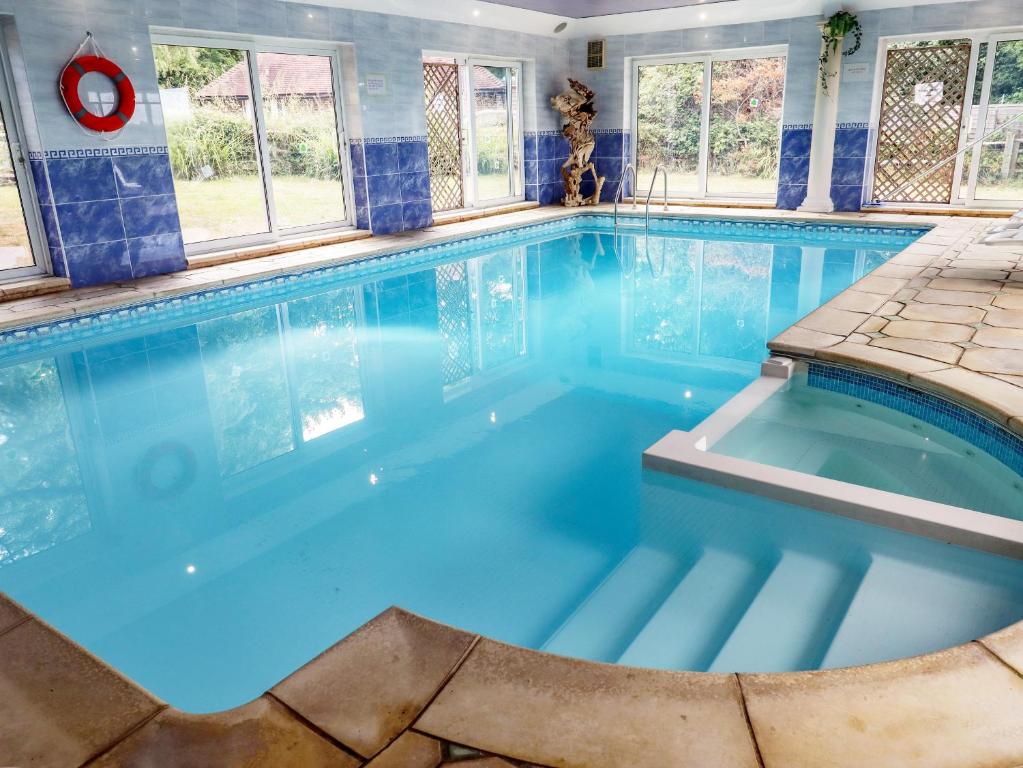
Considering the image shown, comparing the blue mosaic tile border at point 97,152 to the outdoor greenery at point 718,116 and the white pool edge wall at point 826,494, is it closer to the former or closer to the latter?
the white pool edge wall at point 826,494

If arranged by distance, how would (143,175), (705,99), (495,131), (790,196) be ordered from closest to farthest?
(143,175) < (790,196) < (705,99) < (495,131)

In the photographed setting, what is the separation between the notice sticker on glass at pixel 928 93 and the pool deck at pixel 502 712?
850 cm

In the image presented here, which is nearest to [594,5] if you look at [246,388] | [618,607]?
[246,388]

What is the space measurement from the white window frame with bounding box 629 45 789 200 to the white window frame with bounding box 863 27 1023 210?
38.8 inches

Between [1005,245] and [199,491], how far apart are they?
629cm

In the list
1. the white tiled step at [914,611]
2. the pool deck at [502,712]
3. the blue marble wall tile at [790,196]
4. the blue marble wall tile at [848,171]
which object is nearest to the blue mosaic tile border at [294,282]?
the blue marble wall tile at [790,196]

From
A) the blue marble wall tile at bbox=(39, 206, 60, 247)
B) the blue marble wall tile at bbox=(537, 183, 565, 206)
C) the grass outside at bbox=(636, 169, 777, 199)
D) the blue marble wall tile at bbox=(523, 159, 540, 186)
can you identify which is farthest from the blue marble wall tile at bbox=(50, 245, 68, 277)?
the grass outside at bbox=(636, 169, 777, 199)

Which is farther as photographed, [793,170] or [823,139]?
[793,170]

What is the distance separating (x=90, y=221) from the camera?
5.75 m

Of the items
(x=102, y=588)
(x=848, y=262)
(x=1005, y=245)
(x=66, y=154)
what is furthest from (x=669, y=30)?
(x=102, y=588)

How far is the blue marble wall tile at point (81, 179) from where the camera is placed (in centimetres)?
551

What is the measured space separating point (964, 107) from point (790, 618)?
835cm

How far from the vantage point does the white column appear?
8438 millimetres

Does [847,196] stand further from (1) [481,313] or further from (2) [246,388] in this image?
(2) [246,388]
